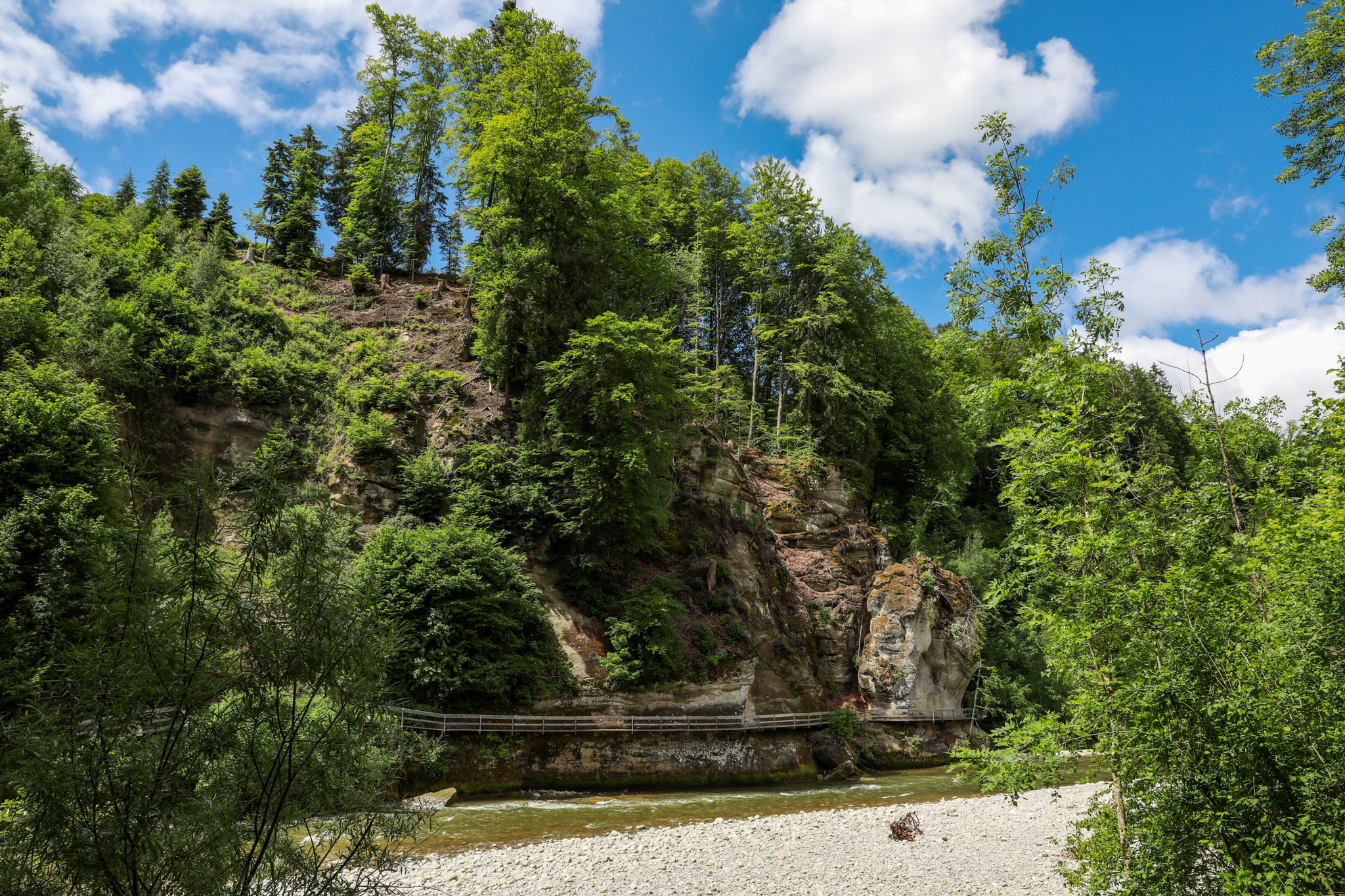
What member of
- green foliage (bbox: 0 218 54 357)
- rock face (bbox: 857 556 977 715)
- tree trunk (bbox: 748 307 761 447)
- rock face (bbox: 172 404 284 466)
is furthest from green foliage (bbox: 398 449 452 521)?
rock face (bbox: 857 556 977 715)

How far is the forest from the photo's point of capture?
14.3ft

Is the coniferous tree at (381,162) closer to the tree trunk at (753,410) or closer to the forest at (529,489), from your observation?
the forest at (529,489)

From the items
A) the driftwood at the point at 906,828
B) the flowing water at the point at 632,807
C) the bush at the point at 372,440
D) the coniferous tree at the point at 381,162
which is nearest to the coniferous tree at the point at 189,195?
the coniferous tree at the point at 381,162

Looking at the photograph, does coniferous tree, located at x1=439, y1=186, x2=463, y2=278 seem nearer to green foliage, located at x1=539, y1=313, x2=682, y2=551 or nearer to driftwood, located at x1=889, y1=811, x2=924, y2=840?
green foliage, located at x1=539, y1=313, x2=682, y2=551

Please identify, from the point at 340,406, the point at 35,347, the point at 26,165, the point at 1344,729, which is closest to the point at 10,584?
the point at 35,347

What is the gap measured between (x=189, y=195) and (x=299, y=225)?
651 centimetres

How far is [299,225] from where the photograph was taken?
33312mm

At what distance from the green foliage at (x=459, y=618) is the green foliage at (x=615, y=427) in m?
3.45

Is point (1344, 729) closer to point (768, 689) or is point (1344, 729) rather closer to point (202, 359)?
point (768, 689)

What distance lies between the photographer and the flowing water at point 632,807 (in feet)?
41.5

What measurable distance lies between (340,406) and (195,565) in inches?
825

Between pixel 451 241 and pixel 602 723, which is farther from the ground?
pixel 451 241

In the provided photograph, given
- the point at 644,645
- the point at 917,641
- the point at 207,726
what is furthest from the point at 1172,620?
the point at 917,641

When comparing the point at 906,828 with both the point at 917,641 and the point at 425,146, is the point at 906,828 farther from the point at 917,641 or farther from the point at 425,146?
the point at 425,146
